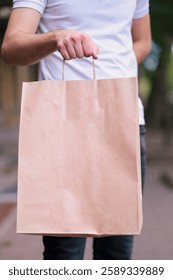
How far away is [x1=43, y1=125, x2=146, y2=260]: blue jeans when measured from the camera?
7.16 feet

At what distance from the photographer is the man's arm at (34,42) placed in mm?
1807

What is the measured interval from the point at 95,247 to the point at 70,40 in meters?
1.04

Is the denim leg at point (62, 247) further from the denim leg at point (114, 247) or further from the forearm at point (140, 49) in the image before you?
the forearm at point (140, 49)

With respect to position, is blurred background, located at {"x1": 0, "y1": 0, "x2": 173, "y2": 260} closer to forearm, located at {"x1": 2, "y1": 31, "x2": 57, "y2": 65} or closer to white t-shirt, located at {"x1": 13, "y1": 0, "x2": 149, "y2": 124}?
white t-shirt, located at {"x1": 13, "y1": 0, "x2": 149, "y2": 124}

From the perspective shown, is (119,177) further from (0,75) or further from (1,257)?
(0,75)

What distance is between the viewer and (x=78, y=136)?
1847 mm

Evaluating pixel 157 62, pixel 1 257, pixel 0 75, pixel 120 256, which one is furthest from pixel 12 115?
pixel 120 256

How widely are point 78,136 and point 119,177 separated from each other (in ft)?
0.57

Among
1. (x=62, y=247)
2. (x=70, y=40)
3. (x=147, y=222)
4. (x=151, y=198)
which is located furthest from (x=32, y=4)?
(x=151, y=198)

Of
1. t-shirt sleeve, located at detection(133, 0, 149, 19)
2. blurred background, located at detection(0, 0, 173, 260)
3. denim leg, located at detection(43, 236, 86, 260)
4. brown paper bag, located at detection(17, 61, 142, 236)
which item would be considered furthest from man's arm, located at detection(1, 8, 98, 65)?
blurred background, located at detection(0, 0, 173, 260)

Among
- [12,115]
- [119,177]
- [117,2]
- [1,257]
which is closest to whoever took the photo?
[119,177]

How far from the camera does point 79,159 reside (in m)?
1.86

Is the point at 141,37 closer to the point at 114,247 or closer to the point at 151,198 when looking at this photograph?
the point at 114,247

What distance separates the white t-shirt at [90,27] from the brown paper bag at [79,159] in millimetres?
235
